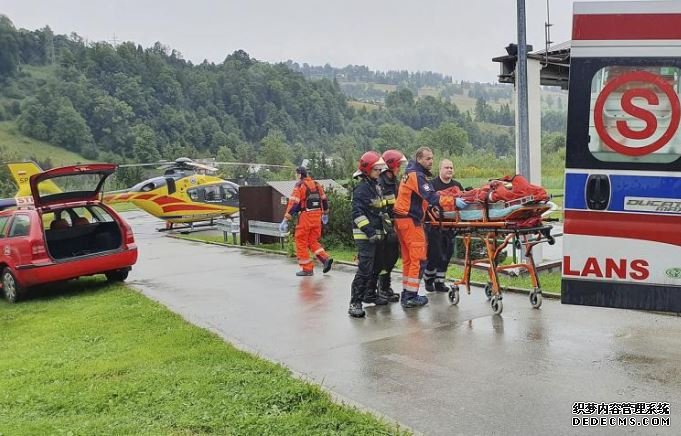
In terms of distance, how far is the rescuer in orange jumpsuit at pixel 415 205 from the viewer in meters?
7.78

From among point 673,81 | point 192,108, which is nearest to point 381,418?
point 673,81

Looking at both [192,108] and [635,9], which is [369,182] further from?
[192,108]

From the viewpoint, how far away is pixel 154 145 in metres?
91.3

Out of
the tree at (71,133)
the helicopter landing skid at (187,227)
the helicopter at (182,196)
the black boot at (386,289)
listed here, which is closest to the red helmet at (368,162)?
the black boot at (386,289)

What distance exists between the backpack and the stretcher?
3.33 m

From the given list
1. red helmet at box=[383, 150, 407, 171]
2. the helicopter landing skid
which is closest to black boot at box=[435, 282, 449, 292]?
red helmet at box=[383, 150, 407, 171]

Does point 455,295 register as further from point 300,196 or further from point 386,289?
point 300,196

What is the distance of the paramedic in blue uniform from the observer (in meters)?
9.04

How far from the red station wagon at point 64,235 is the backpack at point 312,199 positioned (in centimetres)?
314

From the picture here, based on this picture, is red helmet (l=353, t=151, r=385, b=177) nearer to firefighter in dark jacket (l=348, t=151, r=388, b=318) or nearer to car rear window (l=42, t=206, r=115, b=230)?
firefighter in dark jacket (l=348, t=151, r=388, b=318)

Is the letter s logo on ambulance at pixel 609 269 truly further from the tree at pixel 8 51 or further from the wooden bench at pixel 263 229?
the tree at pixel 8 51

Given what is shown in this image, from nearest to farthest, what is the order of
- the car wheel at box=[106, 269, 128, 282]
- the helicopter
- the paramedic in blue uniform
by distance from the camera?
the paramedic in blue uniform → the car wheel at box=[106, 269, 128, 282] → the helicopter

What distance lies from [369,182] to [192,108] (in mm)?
107455

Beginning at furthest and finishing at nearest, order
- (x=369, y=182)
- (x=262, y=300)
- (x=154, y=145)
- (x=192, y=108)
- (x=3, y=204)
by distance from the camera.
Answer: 1. (x=192, y=108)
2. (x=154, y=145)
3. (x=3, y=204)
4. (x=262, y=300)
5. (x=369, y=182)
